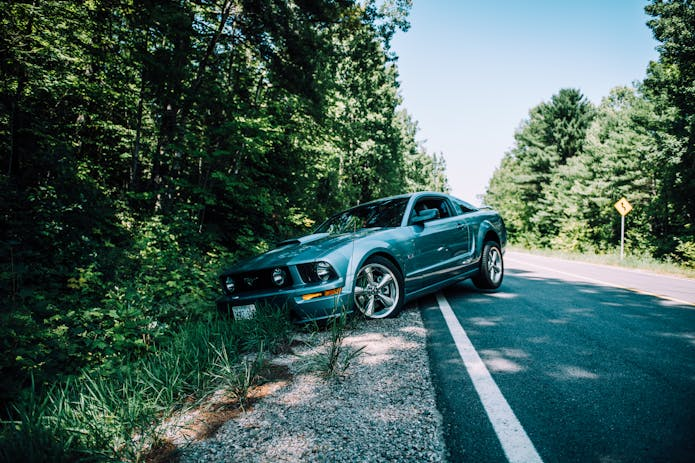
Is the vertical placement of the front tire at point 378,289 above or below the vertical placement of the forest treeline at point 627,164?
below

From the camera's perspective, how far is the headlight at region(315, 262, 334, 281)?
10.8ft

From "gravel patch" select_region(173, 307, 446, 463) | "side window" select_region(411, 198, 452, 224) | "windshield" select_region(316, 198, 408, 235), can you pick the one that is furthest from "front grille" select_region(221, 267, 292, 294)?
"side window" select_region(411, 198, 452, 224)

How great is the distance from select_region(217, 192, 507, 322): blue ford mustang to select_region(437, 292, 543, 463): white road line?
1.08 m

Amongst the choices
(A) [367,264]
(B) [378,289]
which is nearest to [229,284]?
(A) [367,264]

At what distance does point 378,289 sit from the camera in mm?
3715

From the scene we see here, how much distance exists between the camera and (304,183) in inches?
393

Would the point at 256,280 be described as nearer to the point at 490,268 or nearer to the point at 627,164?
the point at 490,268

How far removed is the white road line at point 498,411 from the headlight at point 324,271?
140 centimetres

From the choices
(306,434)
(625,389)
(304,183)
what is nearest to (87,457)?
(306,434)

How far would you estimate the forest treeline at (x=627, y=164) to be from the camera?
14.8 m

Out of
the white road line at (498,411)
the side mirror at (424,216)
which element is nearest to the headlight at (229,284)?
the side mirror at (424,216)

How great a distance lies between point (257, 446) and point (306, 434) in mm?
250

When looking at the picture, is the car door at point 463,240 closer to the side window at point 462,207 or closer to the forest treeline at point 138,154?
the side window at point 462,207

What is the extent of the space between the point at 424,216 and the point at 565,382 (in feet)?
7.66
